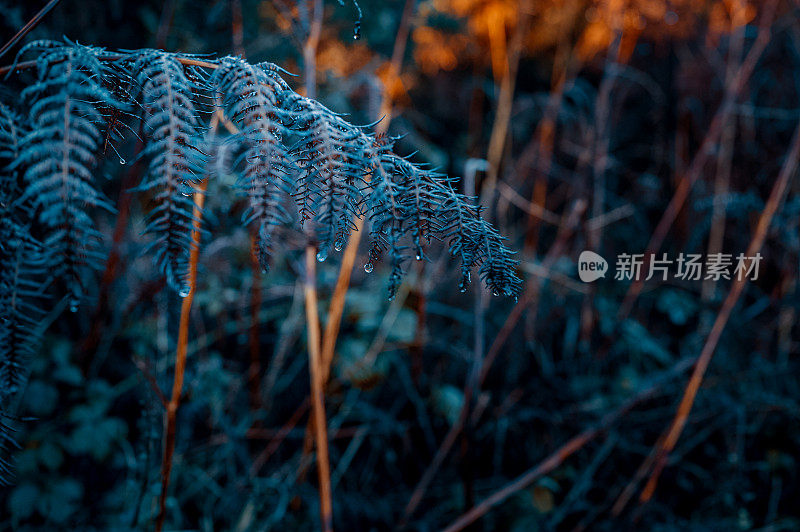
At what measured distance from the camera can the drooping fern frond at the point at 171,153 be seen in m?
0.40

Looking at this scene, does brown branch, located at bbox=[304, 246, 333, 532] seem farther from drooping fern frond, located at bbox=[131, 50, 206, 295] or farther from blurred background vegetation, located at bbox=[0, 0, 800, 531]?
drooping fern frond, located at bbox=[131, 50, 206, 295]

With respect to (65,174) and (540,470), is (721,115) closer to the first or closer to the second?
(540,470)

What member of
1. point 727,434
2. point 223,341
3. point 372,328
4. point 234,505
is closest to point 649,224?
point 727,434

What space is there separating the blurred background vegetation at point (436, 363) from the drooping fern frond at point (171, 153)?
16.9 inches

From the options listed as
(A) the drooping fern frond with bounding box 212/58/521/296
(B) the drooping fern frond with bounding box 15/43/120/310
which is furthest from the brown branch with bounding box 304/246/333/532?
(B) the drooping fern frond with bounding box 15/43/120/310

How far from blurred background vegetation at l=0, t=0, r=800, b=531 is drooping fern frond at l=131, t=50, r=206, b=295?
43cm

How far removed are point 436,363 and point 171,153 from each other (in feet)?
4.99

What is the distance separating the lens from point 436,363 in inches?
71.6

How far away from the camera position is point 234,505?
1.24 metres

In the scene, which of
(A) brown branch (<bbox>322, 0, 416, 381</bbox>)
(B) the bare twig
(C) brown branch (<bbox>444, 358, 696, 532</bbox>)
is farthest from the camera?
(B) the bare twig

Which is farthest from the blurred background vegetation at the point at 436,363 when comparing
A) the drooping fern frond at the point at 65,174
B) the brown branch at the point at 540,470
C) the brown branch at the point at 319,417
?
the drooping fern frond at the point at 65,174

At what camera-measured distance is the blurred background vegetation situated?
122cm

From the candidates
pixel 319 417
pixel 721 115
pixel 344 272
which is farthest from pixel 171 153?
pixel 721 115

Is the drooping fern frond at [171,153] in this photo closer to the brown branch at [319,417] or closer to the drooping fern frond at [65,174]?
the drooping fern frond at [65,174]
